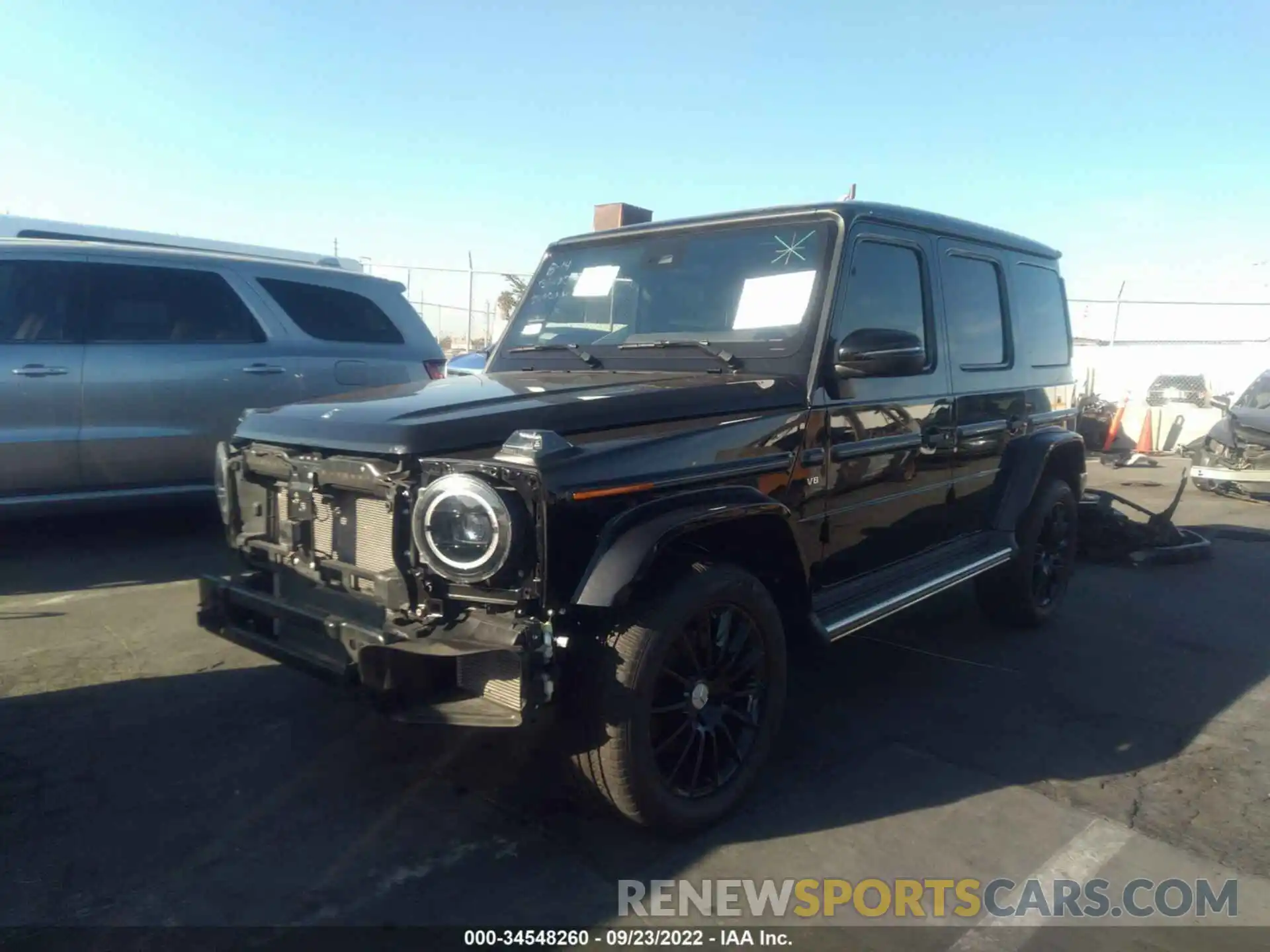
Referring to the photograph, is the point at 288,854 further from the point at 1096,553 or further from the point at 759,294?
the point at 1096,553

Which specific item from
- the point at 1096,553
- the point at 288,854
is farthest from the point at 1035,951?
the point at 1096,553

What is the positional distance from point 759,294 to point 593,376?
2.53ft

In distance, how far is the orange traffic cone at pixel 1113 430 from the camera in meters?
15.1

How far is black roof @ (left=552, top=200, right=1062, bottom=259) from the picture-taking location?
12.7 ft

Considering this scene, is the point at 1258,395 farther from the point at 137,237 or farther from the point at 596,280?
the point at 137,237

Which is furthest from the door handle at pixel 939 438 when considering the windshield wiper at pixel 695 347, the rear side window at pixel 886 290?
the windshield wiper at pixel 695 347

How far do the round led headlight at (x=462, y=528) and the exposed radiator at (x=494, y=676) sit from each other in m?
0.22

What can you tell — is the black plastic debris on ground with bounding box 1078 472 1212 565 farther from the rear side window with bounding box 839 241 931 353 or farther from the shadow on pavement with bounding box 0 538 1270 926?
the rear side window with bounding box 839 241 931 353

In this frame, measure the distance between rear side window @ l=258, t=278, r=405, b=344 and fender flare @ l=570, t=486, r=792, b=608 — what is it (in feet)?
16.0

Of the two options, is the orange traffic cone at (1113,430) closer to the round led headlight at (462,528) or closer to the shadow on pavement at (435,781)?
the shadow on pavement at (435,781)

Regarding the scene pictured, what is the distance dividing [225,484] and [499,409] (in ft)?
4.18

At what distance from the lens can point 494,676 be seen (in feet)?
8.51

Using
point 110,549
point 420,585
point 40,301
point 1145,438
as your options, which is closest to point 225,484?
point 420,585

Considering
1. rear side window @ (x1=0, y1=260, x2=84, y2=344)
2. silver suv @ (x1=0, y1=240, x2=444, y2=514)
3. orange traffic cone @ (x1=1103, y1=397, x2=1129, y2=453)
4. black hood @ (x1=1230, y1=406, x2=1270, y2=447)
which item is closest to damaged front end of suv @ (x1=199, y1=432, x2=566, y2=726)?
silver suv @ (x1=0, y1=240, x2=444, y2=514)
